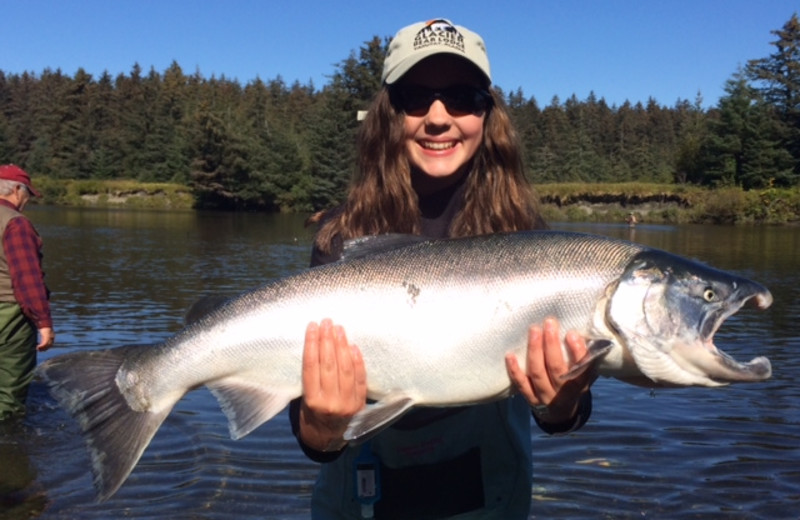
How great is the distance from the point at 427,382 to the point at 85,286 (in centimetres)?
1866

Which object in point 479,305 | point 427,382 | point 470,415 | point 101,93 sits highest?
point 101,93

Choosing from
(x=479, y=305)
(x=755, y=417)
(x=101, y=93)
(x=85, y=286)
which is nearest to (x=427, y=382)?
(x=479, y=305)

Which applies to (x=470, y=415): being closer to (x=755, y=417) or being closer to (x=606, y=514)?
(x=606, y=514)

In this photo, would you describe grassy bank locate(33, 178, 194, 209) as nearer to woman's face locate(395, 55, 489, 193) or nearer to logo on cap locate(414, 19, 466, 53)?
woman's face locate(395, 55, 489, 193)

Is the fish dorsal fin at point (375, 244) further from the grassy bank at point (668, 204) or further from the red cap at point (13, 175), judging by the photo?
the grassy bank at point (668, 204)

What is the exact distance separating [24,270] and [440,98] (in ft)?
20.9

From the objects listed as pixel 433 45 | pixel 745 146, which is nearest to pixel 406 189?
pixel 433 45

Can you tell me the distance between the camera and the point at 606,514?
20.4 ft

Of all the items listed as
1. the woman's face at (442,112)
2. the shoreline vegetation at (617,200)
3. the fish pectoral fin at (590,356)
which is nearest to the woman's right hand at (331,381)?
the fish pectoral fin at (590,356)

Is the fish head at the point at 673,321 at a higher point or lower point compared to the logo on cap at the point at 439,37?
lower

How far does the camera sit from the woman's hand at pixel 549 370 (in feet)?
9.07

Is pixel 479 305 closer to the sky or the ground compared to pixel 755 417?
closer to the sky

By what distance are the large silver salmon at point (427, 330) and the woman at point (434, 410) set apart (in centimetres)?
10

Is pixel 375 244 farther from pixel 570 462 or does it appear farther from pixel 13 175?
pixel 13 175
